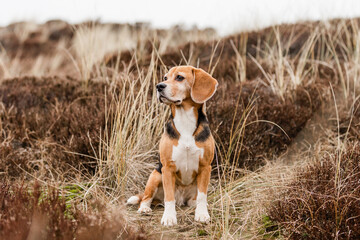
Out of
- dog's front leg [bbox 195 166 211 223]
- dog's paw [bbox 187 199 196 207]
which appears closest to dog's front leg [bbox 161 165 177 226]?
dog's front leg [bbox 195 166 211 223]

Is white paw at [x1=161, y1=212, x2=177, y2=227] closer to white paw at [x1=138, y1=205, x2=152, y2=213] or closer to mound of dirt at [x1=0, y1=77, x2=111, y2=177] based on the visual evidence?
white paw at [x1=138, y1=205, x2=152, y2=213]

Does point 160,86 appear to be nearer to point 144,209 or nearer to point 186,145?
point 186,145

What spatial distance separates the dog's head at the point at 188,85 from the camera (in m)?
2.95

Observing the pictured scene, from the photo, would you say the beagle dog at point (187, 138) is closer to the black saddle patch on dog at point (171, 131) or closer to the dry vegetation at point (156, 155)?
the black saddle patch on dog at point (171, 131)

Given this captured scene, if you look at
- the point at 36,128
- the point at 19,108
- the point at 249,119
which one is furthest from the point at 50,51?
the point at 249,119

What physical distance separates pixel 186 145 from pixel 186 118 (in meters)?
0.23

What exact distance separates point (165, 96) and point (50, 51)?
44.9ft

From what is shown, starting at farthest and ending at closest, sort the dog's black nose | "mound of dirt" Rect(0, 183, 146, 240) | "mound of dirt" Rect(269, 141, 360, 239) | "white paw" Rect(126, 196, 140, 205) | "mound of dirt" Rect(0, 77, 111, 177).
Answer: "mound of dirt" Rect(0, 77, 111, 177) < "white paw" Rect(126, 196, 140, 205) < the dog's black nose < "mound of dirt" Rect(269, 141, 360, 239) < "mound of dirt" Rect(0, 183, 146, 240)

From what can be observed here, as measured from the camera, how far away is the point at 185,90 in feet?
9.91

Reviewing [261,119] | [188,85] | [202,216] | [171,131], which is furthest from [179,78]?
[261,119]

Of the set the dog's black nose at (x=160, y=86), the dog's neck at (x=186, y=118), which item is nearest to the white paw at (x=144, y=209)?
the dog's neck at (x=186, y=118)

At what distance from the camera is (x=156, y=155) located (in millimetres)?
4453

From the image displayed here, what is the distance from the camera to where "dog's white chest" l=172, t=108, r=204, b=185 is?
9.93 ft

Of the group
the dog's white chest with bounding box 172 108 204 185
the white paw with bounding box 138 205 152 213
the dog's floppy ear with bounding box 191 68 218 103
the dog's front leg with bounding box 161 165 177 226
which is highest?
the dog's floppy ear with bounding box 191 68 218 103
